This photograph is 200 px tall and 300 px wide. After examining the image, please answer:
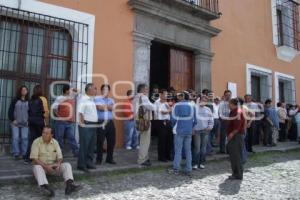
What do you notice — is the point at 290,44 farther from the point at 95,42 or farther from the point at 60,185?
the point at 60,185

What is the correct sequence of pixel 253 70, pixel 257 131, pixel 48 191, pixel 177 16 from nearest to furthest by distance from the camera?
pixel 48 191, pixel 177 16, pixel 257 131, pixel 253 70

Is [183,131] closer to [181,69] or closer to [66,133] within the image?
[66,133]

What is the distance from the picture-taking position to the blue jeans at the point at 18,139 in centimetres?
673

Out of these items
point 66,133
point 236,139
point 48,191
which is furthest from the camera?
point 66,133

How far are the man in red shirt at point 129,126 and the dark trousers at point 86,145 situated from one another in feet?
5.95

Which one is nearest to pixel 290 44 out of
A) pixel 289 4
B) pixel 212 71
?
pixel 289 4

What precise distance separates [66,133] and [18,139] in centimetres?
90

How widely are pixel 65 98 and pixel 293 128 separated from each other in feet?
27.1

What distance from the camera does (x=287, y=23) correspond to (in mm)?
14156

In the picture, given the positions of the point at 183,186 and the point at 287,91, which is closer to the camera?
the point at 183,186

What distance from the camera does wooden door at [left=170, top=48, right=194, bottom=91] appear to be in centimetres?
1020

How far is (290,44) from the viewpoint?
13930mm

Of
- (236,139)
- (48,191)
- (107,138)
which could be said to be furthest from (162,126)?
(48,191)

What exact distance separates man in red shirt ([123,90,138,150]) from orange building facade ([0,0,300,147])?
0.63 ft
